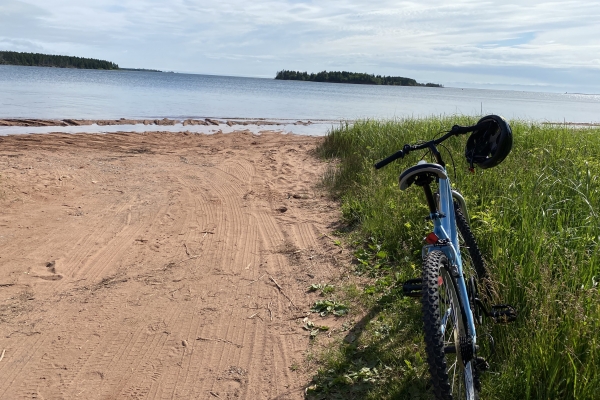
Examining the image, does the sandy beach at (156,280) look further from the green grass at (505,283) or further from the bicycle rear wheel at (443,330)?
the bicycle rear wheel at (443,330)

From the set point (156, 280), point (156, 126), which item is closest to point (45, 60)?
point (156, 126)

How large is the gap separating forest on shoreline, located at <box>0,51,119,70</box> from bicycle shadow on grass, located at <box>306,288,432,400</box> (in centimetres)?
12086

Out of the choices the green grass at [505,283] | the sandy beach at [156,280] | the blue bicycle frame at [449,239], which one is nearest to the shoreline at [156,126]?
the sandy beach at [156,280]

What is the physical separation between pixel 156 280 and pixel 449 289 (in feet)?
10.6

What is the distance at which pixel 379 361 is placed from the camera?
3.50m

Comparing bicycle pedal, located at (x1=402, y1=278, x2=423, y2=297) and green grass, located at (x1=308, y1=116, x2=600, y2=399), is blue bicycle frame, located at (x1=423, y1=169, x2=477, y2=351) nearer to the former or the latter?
bicycle pedal, located at (x1=402, y1=278, x2=423, y2=297)

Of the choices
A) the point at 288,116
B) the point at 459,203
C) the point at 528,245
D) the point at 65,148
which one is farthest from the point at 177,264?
the point at 288,116

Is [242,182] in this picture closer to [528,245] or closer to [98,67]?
[528,245]

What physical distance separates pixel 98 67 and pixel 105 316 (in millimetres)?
125586

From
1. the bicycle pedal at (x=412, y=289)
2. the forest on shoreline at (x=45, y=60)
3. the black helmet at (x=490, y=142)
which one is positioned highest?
the forest on shoreline at (x=45, y=60)

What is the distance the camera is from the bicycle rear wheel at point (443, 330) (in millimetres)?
2250

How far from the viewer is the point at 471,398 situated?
8.12ft

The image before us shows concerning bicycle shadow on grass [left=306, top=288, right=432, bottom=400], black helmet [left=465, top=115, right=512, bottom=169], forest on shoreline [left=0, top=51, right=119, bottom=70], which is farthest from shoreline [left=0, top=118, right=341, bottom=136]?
forest on shoreline [left=0, top=51, right=119, bottom=70]

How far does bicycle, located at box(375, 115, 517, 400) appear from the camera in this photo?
229 cm
